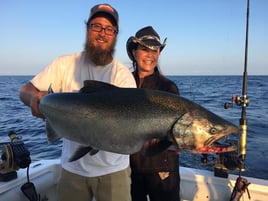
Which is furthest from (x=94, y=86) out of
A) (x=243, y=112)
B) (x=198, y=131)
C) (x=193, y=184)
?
(x=193, y=184)

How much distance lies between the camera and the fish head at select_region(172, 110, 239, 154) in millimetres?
2500

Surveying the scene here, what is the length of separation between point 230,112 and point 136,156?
13784 mm

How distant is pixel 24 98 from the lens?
331 cm

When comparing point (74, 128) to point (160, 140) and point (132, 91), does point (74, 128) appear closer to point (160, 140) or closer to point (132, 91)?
point (132, 91)

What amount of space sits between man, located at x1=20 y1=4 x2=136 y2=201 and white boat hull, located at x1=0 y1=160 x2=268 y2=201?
1695 millimetres

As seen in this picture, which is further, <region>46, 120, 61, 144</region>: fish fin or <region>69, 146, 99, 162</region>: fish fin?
<region>46, 120, 61, 144</region>: fish fin

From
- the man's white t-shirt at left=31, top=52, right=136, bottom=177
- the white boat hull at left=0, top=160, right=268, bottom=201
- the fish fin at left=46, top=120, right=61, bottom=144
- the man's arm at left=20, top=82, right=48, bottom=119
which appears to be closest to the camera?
the fish fin at left=46, top=120, right=61, bottom=144

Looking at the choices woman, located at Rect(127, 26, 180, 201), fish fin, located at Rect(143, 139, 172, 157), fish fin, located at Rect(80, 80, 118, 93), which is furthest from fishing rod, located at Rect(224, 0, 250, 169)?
Result: fish fin, located at Rect(80, 80, 118, 93)

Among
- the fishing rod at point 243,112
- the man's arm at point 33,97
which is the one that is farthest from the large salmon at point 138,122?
the fishing rod at point 243,112

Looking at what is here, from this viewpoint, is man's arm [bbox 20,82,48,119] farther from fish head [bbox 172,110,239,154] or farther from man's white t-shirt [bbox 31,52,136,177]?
fish head [bbox 172,110,239,154]

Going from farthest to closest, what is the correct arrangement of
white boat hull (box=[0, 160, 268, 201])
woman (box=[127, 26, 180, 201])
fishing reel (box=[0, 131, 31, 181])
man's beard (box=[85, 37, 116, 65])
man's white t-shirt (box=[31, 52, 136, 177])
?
white boat hull (box=[0, 160, 268, 201]) < fishing reel (box=[0, 131, 31, 181]) < woman (box=[127, 26, 180, 201]) < man's beard (box=[85, 37, 116, 65]) < man's white t-shirt (box=[31, 52, 136, 177])

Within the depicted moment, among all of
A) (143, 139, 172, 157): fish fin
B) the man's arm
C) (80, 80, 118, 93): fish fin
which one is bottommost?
(143, 139, 172, 157): fish fin

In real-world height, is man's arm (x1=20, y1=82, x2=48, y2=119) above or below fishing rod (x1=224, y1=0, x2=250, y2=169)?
above

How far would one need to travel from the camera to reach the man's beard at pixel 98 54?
11.0 ft
